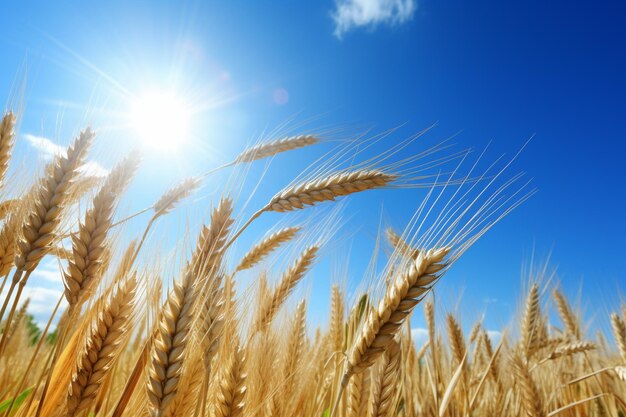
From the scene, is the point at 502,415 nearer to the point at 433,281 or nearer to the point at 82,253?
the point at 433,281

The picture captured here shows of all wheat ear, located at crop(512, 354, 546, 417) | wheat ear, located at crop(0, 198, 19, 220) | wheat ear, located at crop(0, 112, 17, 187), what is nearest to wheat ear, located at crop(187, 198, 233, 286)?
wheat ear, located at crop(0, 112, 17, 187)

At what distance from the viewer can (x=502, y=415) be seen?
2.61 metres

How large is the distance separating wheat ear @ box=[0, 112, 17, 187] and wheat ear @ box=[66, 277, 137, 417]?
1.15 metres

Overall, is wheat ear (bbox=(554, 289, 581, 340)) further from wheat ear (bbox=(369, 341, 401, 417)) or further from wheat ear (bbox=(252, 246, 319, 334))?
wheat ear (bbox=(369, 341, 401, 417))

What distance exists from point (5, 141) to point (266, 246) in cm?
182

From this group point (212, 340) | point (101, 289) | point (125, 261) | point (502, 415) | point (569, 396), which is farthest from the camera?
point (569, 396)

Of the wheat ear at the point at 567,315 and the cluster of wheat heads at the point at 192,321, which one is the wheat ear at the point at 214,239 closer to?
the cluster of wheat heads at the point at 192,321

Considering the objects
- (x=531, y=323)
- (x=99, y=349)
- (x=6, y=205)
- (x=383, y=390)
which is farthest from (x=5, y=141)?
(x=531, y=323)

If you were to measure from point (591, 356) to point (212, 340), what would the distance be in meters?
5.21

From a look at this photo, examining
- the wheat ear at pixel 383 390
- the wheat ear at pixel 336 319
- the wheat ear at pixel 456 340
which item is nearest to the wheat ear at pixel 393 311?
the wheat ear at pixel 383 390

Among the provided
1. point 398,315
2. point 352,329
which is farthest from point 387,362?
point 352,329

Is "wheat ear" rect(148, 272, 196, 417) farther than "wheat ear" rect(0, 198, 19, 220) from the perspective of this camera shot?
No

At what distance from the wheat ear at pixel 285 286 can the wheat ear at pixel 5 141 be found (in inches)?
57.0

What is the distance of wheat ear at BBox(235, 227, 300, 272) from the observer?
3.12m
